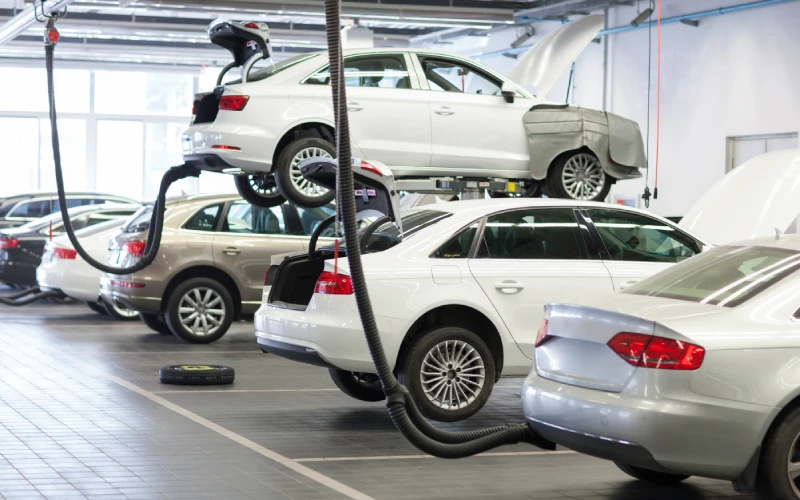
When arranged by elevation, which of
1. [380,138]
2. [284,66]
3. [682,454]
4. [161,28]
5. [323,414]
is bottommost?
[323,414]

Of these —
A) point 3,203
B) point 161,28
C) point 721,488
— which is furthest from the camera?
point 161,28

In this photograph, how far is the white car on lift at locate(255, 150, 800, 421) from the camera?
320 inches

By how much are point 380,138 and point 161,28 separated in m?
14.1

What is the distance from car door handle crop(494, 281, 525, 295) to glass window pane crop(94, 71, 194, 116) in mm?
26176

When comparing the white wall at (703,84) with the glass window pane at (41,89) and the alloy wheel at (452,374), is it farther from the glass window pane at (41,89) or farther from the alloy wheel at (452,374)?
the glass window pane at (41,89)

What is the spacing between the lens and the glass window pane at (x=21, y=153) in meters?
32.7

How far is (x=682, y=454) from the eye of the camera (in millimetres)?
5363

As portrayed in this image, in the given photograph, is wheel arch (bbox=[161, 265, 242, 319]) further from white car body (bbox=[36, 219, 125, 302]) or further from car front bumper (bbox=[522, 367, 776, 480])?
car front bumper (bbox=[522, 367, 776, 480])

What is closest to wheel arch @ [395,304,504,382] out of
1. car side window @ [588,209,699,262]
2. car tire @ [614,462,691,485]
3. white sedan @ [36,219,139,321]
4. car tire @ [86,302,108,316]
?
car side window @ [588,209,699,262]

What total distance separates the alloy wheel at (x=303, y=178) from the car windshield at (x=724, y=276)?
413 cm

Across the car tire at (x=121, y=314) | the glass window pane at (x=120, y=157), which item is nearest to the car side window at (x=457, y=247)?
the car tire at (x=121, y=314)

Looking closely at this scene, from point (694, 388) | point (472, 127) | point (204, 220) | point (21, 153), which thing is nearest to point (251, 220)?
point (204, 220)

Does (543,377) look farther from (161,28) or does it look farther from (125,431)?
(161,28)

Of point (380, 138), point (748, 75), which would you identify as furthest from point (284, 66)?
point (748, 75)
